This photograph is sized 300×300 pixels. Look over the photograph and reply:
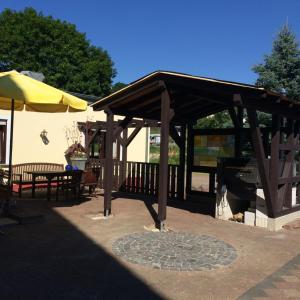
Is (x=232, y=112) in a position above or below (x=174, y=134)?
above

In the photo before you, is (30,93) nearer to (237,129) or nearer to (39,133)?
(237,129)

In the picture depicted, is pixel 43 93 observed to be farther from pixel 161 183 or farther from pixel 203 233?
pixel 203 233

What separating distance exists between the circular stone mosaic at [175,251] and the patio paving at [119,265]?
0.11 meters

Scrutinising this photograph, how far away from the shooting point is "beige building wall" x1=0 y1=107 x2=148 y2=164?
1275 centimetres

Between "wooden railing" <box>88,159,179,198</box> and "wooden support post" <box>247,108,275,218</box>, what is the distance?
3.73 metres

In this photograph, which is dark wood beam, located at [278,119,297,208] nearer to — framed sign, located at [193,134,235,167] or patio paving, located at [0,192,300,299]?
patio paving, located at [0,192,300,299]

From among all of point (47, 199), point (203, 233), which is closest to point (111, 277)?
point (203, 233)

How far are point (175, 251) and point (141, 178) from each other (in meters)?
6.20

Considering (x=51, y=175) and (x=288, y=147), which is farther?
(x=51, y=175)

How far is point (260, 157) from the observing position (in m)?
7.13

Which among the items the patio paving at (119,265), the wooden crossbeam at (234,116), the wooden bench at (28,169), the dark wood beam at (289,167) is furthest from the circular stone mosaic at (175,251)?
the wooden bench at (28,169)

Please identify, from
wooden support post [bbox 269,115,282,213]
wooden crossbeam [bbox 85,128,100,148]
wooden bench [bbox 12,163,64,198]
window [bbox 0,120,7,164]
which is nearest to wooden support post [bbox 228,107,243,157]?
wooden support post [bbox 269,115,282,213]

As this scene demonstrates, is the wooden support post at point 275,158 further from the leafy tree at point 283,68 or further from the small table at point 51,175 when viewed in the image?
the leafy tree at point 283,68

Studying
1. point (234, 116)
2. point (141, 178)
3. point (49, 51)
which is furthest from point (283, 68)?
point (49, 51)
